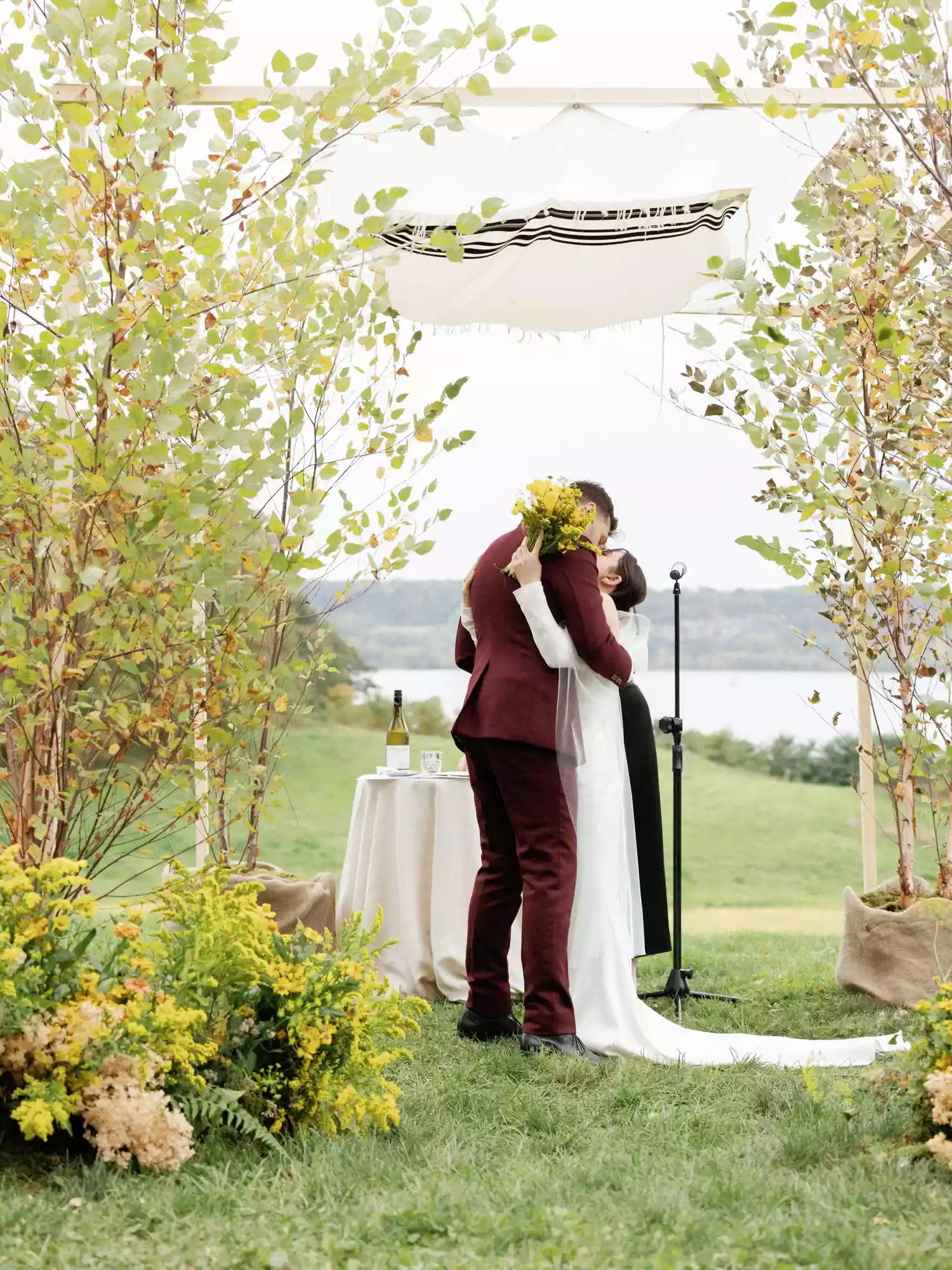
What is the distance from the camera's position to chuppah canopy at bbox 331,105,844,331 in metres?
3.54

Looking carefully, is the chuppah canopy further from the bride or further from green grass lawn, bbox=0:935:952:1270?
green grass lawn, bbox=0:935:952:1270

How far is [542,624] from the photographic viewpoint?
3.06m

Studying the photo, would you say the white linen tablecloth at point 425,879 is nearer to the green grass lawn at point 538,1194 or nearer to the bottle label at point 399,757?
the bottle label at point 399,757

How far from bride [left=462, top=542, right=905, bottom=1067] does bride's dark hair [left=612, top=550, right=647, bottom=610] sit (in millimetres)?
542

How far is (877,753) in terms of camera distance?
367 centimetres

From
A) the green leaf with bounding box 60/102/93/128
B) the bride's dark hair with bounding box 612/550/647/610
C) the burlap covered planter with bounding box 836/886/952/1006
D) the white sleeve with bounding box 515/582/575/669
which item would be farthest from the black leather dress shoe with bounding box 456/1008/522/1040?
the green leaf with bounding box 60/102/93/128

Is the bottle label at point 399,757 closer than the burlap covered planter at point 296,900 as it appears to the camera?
No

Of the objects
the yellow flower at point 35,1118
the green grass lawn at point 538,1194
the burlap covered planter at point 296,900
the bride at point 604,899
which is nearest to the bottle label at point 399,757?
the burlap covered planter at point 296,900

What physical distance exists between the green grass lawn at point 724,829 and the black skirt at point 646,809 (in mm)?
8142

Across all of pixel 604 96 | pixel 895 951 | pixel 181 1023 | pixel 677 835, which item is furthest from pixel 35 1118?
pixel 604 96

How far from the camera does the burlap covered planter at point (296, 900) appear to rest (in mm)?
3611

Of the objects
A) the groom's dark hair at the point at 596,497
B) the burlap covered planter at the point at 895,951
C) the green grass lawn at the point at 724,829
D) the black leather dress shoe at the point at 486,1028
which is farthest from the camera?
the green grass lawn at the point at 724,829

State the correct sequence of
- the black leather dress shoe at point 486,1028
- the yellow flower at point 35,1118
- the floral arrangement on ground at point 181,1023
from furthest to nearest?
1. the black leather dress shoe at point 486,1028
2. the floral arrangement on ground at point 181,1023
3. the yellow flower at point 35,1118

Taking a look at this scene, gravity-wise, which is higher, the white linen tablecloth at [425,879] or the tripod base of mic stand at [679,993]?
the white linen tablecloth at [425,879]
